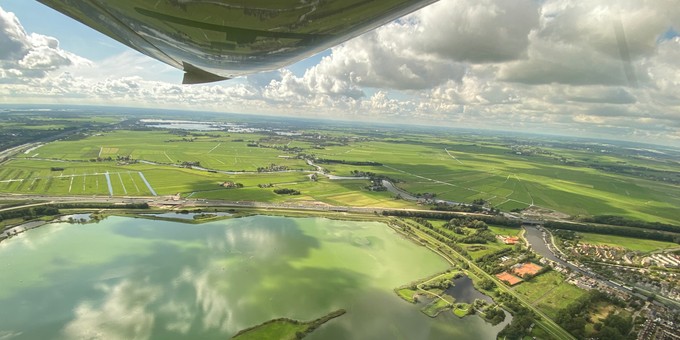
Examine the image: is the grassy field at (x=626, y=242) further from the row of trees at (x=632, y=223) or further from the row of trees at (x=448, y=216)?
the row of trees at (x=448, y=216)

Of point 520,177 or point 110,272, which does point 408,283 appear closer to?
point 110,272

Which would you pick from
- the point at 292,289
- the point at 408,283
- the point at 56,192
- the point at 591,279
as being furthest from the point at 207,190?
the point at 591,279

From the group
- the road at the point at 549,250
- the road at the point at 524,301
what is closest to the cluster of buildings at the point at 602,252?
the road at the point at 549,250

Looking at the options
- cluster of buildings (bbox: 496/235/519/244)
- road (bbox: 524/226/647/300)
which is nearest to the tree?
road (bbox: 524/226/647/300)

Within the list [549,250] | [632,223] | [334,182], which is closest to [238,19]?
[549,250]

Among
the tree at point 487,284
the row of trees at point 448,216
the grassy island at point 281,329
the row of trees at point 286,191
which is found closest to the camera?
the grassy island at point 281,329
